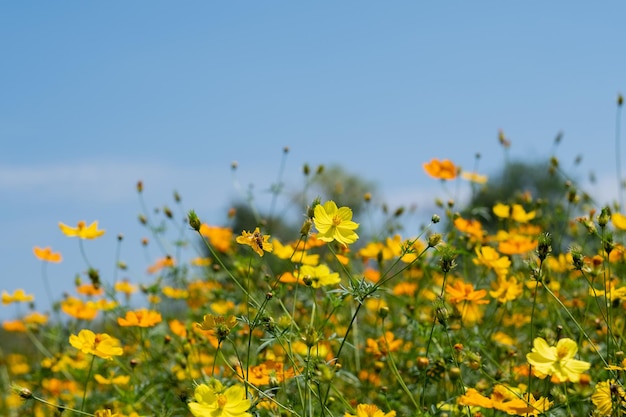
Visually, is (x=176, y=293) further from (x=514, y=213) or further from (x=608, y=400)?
(x=608, y=400)

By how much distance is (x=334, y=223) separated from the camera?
1.58m

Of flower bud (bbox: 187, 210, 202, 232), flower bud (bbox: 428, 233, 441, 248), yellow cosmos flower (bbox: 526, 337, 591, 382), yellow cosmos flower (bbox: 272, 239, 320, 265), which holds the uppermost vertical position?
flower bud (bbox: 428, 233, 441, 248)

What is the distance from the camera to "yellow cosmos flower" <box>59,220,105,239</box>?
2.53 metres

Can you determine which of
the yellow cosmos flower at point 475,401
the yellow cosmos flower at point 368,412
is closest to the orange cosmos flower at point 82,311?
the yellow cosmos flower at point 368,412

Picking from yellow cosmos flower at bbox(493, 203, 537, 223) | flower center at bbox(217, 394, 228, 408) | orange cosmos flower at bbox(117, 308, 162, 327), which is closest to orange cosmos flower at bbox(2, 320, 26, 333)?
orange cosmos flower at bbox(117, 308, 162, 327)

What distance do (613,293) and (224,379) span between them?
96 cm

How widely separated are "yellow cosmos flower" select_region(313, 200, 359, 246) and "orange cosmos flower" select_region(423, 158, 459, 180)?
1271mm

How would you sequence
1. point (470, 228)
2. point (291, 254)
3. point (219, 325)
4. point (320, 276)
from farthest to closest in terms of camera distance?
point (470, 228)
point (291, 254)
point (320, 276)
point (219, 325)

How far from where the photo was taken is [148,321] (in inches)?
81.5

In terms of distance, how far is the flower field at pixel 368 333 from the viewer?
149cm

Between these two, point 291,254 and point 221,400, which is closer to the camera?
point 221,400

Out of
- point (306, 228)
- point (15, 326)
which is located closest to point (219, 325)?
point (306, 228)

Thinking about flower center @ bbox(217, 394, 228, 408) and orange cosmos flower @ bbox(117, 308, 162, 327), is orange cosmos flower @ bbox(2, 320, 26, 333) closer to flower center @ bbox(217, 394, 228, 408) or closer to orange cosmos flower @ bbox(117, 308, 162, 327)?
orange cosmos flower @ bbox(117, 308, 162, 327)

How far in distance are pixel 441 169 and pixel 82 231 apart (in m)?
1.27
